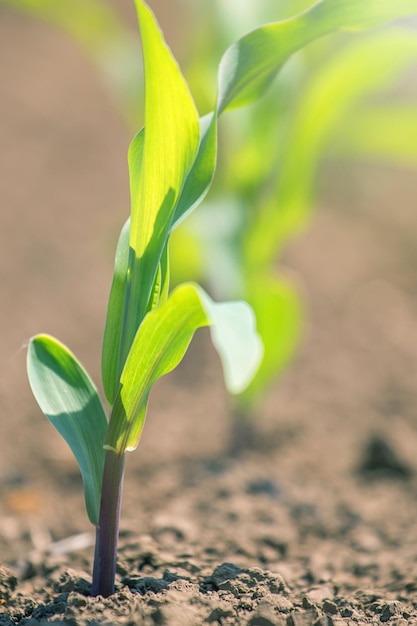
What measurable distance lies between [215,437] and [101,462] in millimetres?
999

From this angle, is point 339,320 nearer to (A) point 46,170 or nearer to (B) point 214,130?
A: (A) point 46,170

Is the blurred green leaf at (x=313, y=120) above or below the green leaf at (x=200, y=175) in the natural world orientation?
above

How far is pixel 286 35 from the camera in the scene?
884 mm

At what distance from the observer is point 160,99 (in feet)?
2.77

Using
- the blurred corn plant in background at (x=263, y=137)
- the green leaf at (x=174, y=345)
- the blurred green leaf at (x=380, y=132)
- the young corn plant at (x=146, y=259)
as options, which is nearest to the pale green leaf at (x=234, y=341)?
the green leaf at (x=174, y=345)

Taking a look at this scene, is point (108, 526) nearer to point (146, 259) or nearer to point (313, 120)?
point (146, 259)

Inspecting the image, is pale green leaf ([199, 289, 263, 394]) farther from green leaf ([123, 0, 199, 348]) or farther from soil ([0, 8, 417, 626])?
soil ([0, 8, 417, 626])

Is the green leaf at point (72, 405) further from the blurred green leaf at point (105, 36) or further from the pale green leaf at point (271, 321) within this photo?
the blurred green leaf at point (105, 36)

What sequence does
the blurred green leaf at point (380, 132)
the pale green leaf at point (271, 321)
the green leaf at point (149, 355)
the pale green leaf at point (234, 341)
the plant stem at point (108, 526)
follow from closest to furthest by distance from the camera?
the pale green leaf at point (234, 341) < the green leaf at point (149, 355) < the plant stem at point (108, 526) < the pale green leaf at point (271, 321) < the blurred green leaf at point (380, 132)

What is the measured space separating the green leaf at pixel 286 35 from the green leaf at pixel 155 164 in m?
0.07

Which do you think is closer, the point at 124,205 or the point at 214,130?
the point at 214,130

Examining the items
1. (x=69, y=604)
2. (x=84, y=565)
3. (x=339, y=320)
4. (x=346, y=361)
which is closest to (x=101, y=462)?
(x=69, y=604)

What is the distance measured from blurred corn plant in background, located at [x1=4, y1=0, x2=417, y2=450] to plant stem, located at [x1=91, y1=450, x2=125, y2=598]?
2.52 ft

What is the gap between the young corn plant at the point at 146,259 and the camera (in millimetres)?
842
